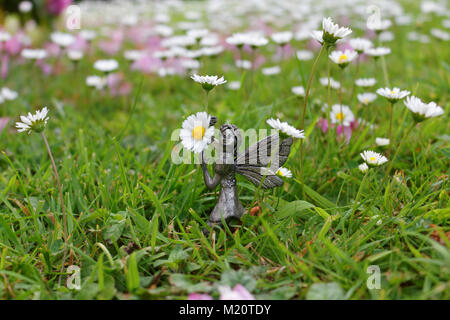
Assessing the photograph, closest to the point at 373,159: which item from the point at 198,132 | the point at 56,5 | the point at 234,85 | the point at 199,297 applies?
the point at 198,132

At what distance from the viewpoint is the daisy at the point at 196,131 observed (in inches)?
47.8

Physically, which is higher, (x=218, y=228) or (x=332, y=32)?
(x=332, y=32)

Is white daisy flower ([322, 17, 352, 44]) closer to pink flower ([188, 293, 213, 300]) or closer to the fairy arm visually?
the fairy arm

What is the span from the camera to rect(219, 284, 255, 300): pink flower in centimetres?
108

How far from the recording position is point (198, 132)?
1.24m

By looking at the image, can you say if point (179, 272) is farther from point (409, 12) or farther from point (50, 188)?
point (409, 12)

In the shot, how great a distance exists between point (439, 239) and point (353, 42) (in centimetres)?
108

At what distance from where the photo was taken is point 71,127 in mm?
2326

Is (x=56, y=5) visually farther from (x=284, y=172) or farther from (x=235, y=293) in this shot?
(x=235, y=293)

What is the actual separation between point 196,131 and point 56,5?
10.3 feet

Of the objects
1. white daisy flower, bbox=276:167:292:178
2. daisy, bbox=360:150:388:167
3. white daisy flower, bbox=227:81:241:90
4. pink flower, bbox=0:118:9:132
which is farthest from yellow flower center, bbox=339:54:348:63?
pink flower, bbox=0:118:9:132

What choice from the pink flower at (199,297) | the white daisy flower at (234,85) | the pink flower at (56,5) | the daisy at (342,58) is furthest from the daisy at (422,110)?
the pink flower at (56,5)

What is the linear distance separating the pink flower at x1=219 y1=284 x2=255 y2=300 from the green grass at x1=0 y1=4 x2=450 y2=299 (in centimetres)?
4

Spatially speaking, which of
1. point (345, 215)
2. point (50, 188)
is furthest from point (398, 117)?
point (50, 188)
